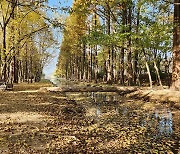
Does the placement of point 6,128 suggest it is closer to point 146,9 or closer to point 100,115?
point 100,115

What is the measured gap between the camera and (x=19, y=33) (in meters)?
23.1

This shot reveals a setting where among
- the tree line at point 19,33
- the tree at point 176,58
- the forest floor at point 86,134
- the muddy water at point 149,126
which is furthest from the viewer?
the tree line at point 19,33

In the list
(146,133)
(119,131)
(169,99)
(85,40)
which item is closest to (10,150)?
(119,131)

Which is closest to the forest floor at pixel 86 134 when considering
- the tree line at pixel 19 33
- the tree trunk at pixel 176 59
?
the tree line at pixel 19 33

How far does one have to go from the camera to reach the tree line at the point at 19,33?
1977 cm

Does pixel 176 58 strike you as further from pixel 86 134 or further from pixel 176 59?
pixel 86 134

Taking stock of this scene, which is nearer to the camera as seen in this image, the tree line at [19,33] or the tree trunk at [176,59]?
the tree trunk at [176,59]

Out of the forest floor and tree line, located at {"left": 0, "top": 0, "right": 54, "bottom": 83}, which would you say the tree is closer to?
the forest floor

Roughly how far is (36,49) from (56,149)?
155 feet

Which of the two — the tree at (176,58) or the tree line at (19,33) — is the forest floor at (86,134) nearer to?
the tree line at (19,33)

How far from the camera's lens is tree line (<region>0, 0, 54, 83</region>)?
64.9ft

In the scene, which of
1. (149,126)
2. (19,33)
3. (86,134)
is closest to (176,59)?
(149,126)

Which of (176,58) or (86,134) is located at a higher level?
(176,58)

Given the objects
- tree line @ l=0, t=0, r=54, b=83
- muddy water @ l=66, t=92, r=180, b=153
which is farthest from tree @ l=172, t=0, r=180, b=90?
tree line @ l=0, t=0, r=54, b=83
